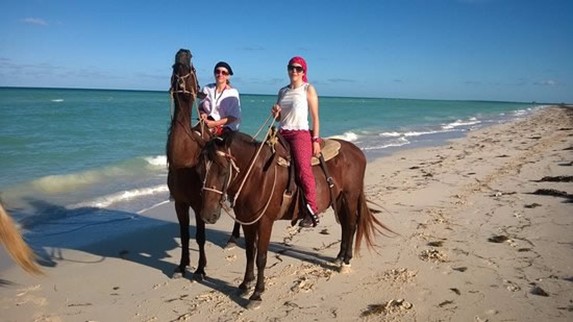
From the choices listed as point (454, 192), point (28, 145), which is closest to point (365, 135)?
point (454, 192)

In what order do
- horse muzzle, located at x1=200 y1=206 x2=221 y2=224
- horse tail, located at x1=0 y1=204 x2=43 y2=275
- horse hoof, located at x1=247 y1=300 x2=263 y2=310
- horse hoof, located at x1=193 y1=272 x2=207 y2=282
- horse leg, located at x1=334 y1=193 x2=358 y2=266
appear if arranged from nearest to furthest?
horse tail, located at x1=0 y1=204 x2=43 y2=275 → horse muzzle, located at x1=200 y1=206 x2=221 y2=224 → horse hoof, located at x1=247 y1=300 x2=263 y2=310 → horse hoof, located at x1=193 y1=272 x2=207 y2=282 → horse leg, located at x1=334 y1=193 x2=358 y2=266

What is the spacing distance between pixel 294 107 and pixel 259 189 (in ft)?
3.36

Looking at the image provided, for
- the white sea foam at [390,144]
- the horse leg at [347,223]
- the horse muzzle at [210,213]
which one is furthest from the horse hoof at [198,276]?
the white sea foam at [390,144]

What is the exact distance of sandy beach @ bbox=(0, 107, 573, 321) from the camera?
4.27m

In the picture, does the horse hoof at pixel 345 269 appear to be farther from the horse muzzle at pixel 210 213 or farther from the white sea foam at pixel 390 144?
the white sea foam at pixel 390 144

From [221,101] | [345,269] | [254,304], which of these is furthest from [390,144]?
[254,304]

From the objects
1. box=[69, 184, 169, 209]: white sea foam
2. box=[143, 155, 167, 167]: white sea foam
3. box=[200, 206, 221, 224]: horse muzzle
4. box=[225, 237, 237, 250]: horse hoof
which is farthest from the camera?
box=[143, 155, 167, 167]: white sea foam

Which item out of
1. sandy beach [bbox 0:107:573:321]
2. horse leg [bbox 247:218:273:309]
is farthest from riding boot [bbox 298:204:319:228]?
sandy beach [bbox 0:107:573:321]

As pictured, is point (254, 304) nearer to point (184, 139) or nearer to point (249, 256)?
point (249, 256)

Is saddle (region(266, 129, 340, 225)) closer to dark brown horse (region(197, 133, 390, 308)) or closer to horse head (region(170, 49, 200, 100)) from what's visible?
dark brown horse (region(197, 133, 390, 308))

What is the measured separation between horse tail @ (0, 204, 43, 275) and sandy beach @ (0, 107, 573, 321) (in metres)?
0.96

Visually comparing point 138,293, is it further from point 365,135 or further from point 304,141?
point 365,135

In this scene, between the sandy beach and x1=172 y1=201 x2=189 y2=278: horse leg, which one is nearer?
the sandy beach

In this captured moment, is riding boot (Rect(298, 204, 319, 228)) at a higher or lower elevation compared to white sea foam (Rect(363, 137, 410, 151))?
higher
